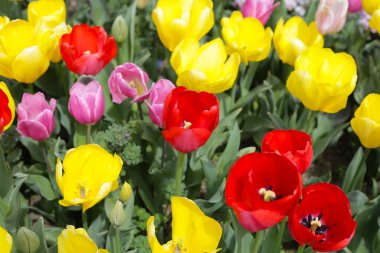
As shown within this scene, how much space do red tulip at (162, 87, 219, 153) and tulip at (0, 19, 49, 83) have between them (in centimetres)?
56

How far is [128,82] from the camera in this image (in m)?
1.88

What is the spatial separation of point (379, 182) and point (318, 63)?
0.90 m

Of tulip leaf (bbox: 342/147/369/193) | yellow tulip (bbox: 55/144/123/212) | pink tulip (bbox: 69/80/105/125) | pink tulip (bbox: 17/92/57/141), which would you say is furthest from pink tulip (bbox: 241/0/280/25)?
yellow tulip (bbox: 55/144/123/212)

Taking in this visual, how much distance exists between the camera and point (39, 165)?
2113 mm

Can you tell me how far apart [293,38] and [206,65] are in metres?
0.44

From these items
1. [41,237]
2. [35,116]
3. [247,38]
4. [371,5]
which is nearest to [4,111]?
[35,116]

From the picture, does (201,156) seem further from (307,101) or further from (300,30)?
(300,30)

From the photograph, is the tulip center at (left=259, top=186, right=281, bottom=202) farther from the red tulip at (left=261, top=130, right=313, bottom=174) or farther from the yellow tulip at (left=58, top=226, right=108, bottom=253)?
the yellow tulip at (left=58, top=226, right=108, bottom=253)

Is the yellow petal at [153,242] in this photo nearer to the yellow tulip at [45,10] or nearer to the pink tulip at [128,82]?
the pink tulip at [128,82]

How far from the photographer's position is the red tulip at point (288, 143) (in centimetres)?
137

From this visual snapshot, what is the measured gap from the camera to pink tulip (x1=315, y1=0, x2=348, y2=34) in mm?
2182

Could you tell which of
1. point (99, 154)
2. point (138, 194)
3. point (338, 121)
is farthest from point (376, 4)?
point (99, 154)

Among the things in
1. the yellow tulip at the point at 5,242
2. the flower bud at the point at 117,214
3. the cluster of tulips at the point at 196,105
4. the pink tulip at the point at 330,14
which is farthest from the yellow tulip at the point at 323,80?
the yellow tulip at the point at 5,242

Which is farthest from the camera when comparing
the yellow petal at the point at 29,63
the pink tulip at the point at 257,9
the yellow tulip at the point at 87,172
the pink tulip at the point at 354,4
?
the pink tulip at the point at 354,4
